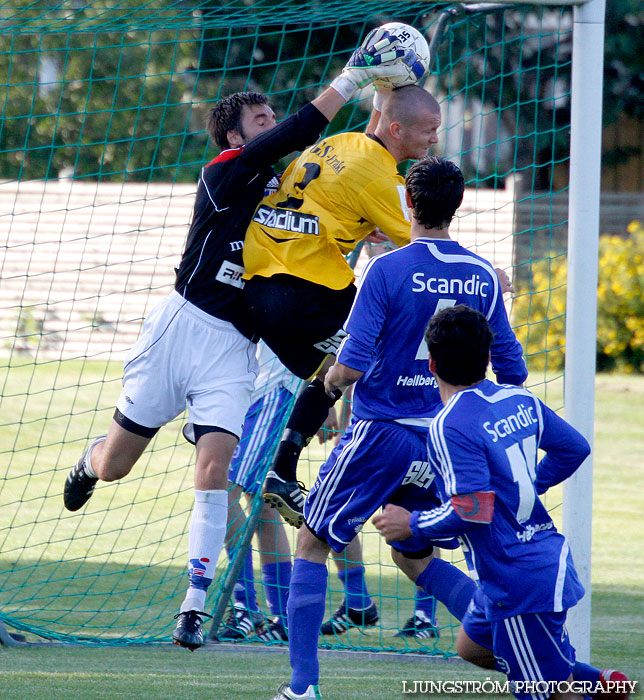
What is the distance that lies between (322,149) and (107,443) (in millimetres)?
1483

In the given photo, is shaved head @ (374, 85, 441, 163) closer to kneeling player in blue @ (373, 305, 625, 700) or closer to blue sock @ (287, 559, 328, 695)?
kneeling player in blue @ (373, 305, 625, 700)

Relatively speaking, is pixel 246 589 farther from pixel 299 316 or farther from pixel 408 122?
pixel 408 122

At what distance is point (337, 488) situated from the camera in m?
3.91

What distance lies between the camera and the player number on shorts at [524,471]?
3.17m

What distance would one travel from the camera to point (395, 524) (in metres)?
3.25

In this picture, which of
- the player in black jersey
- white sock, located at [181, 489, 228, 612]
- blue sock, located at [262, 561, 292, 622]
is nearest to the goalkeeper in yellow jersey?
the player in black jersey

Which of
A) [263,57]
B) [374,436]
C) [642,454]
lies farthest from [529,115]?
[374,436]

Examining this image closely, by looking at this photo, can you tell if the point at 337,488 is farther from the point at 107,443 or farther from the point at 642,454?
the point at 642,454

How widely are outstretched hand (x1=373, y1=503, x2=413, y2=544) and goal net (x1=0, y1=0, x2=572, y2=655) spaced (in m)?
1.40

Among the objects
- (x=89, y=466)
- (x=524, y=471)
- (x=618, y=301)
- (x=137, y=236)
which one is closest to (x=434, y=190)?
(x=524, y=471)

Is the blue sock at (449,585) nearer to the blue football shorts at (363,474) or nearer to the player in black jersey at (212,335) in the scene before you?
the blue football shorts at (363,474)

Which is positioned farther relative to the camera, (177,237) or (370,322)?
(177,237)

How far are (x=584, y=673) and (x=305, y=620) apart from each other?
1010 millimetres

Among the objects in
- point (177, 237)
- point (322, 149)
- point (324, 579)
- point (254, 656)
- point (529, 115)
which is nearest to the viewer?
point (324, 579)
